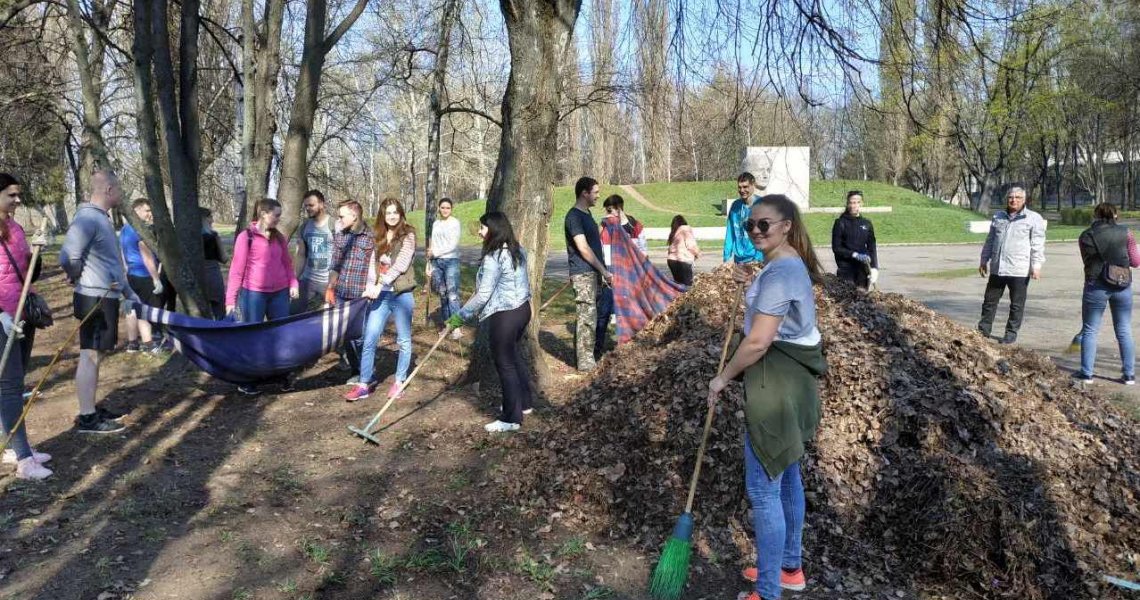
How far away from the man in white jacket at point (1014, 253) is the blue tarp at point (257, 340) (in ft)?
21.2

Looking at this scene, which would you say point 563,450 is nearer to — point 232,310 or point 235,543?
point 235,543

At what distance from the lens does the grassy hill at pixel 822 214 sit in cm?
2992

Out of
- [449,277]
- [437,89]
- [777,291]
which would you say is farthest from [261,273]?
[437,89]

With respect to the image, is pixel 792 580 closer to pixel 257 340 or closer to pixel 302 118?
pixel 257 340

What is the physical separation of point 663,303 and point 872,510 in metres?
5.04

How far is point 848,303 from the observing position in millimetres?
6809

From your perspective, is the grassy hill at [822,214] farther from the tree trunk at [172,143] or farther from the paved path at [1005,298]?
the tree trunk at [172,143]

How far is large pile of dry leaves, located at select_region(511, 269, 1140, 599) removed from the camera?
382 cm

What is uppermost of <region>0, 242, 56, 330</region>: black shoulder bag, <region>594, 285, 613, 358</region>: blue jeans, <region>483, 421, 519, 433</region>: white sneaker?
<region>0, 242, 56, 330</region>: black shoulder bag

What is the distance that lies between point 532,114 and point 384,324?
219cm

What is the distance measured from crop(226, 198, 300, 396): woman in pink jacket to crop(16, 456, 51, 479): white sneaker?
87.0 inches

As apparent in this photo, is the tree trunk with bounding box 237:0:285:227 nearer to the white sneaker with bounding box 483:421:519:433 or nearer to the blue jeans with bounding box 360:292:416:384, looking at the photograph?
the blue jeans with bounding box 360:292:416:384

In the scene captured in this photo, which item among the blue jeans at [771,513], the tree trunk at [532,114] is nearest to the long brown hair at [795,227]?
the blue jeans at [771,513]

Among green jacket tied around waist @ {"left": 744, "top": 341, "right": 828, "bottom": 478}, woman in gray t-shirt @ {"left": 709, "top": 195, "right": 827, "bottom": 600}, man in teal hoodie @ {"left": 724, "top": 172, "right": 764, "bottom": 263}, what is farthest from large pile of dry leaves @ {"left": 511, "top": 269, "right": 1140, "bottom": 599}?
man in teal hoodie @ {"left": 724, "top": 172, "right": 764, "bottom": 263}
